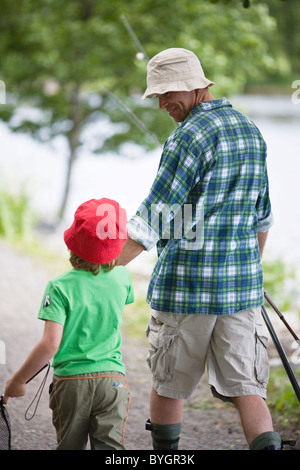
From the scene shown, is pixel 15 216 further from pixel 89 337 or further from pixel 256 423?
pixel 256 423

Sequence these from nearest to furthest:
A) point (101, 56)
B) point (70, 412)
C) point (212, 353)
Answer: point (70, 412), point (212, 353), point (101, 56)

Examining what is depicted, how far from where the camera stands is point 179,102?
245cm

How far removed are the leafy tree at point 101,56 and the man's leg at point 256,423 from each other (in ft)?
18.8

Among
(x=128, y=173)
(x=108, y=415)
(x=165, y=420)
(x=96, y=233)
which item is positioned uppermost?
(x=128, y=173)

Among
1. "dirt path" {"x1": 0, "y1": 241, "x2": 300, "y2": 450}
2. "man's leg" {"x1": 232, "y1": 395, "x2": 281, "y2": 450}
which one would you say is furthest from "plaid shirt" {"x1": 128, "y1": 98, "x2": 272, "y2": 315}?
"dirt path" {"x1": 0, "y1": 241, "x2": 300, "y2": 450}

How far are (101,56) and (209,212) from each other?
7085mm

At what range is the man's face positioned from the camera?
244 cm

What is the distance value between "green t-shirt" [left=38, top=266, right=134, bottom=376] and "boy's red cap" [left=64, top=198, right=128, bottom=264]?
0.28 feet

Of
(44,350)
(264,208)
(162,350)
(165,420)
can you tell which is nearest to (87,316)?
(44,350)

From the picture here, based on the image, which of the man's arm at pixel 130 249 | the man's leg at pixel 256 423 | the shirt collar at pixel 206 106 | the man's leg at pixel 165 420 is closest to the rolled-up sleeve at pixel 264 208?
the shirt collar at pixel 206 106

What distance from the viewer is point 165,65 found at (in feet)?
7.91

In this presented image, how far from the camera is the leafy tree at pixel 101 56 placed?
837cm

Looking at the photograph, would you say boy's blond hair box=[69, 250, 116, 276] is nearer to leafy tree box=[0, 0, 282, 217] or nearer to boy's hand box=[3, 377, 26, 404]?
boy's hand box=[3, 377, 26, 404]

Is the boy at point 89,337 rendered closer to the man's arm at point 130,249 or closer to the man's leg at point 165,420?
the man's arm at point 130,249
